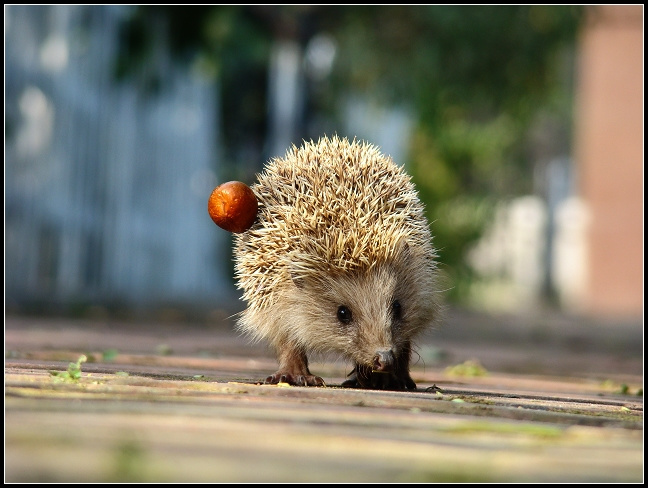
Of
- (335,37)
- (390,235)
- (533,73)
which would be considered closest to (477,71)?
(533,73)

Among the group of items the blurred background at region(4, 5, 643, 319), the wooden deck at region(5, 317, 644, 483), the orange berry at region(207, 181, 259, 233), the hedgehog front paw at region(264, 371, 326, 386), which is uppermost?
the blurred background at region(4, 5, 643, 319)

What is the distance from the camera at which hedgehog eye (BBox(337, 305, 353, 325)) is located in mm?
4191

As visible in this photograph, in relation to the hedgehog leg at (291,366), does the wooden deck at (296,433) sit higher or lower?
lower

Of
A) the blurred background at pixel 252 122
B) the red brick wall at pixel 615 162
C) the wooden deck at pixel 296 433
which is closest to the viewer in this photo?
the wooden deck at pixel 296 433

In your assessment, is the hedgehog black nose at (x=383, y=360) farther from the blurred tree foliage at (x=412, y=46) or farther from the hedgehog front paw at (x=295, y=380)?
the blurred tree foliage at (x=412, y=46)

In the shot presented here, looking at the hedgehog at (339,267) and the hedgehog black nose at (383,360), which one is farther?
the hedgehog at (339,267)

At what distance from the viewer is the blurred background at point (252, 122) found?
38.9 feet

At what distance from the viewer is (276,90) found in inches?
746

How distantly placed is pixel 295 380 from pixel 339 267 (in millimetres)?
473

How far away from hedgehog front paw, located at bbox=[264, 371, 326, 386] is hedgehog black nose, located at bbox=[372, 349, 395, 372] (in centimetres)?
22

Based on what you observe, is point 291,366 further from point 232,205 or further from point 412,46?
point 412,46

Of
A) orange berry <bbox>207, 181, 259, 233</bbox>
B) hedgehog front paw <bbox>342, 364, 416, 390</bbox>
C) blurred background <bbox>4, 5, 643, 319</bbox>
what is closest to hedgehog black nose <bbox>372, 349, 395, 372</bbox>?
hedgehog front paw <bbox>342, 364, 416, 390</bbox>

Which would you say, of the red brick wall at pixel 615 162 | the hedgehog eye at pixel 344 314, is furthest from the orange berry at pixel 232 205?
the red brick wall at pixel 615 162

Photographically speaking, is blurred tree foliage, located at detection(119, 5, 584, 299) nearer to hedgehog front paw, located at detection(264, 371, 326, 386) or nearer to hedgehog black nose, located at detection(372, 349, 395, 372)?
hedgehog front paw, located at detection(264, 371, 326, 386)
